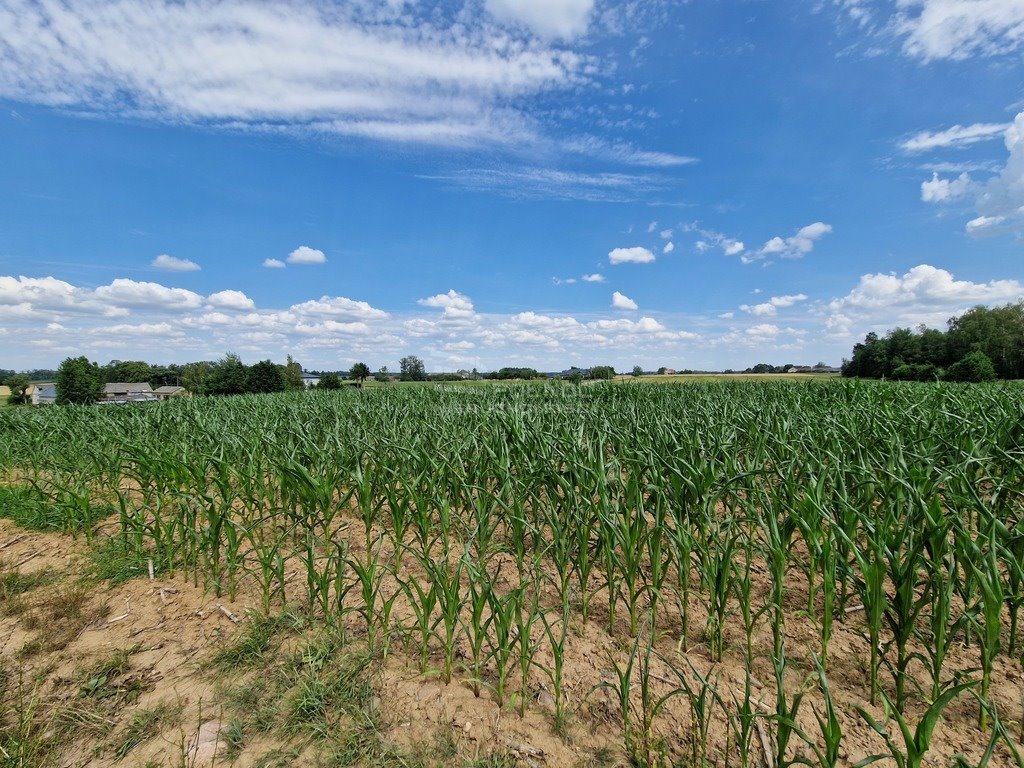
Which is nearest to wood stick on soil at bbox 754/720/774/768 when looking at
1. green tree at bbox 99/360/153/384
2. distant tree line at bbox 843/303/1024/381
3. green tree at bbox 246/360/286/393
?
distant tree line at bbox 843/303/1024/381

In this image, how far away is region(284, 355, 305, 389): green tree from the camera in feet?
250

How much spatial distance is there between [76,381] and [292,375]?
2973 centimetres

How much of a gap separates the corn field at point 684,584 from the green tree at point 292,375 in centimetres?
7472

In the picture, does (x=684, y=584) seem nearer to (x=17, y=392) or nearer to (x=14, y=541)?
(x=14, y=541)

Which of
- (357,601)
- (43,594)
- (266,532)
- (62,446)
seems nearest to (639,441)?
(357,601)

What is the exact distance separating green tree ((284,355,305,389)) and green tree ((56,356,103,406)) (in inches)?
1048

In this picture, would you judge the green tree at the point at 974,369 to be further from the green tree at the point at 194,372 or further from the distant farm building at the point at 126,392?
the green tree at the point at 194,372

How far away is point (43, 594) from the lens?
432 cm

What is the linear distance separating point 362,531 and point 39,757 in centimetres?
282

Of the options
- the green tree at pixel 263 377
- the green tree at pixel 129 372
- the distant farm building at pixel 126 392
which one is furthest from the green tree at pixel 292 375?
the green tree at pixel 129 372

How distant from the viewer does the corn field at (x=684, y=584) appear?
2357 mm

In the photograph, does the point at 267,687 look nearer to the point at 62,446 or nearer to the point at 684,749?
the point at 684,749

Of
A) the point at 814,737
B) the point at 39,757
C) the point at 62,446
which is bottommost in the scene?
the point at 39,757

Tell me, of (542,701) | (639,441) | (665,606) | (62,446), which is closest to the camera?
(542,701)
